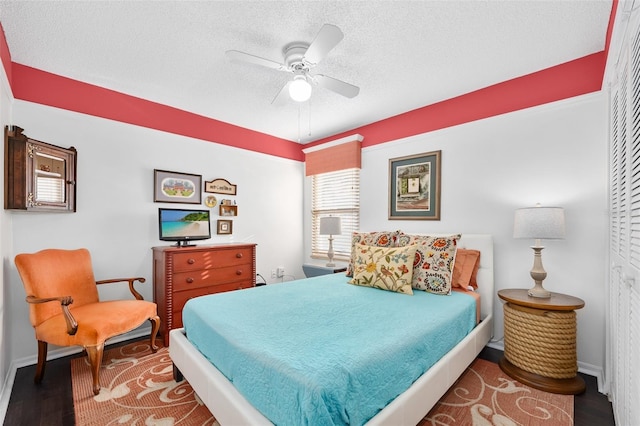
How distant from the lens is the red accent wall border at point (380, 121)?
8.16 ft

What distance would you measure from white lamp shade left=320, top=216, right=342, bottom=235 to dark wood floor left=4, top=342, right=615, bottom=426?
8.86ft

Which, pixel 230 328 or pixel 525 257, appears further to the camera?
pixel 525 257

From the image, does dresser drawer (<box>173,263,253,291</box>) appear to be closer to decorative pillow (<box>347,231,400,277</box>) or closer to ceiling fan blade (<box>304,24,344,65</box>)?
decorative pillow (<box>347,231,400,277</box>)

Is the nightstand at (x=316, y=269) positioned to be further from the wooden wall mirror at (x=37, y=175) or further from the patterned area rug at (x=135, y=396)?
the wooden wall mirror at (x=37, y=175)

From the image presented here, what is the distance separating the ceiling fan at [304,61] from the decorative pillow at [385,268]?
1.44 meters

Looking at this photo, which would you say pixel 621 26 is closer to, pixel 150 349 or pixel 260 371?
pixel 260 371

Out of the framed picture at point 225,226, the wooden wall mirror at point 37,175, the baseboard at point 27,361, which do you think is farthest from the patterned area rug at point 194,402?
the framed picture at point 225,226

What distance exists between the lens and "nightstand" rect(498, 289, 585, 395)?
2143 mm

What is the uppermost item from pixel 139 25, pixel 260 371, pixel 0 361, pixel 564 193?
pixel 139 25

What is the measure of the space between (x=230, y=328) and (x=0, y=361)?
176 cm

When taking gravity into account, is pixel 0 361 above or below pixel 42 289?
below

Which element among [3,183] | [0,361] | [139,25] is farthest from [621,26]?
[0,361]

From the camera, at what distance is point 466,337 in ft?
7.23

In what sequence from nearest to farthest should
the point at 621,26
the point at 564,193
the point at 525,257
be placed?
1. the point at 621,26
2. the point at 564,193
3. the point at 525,257
